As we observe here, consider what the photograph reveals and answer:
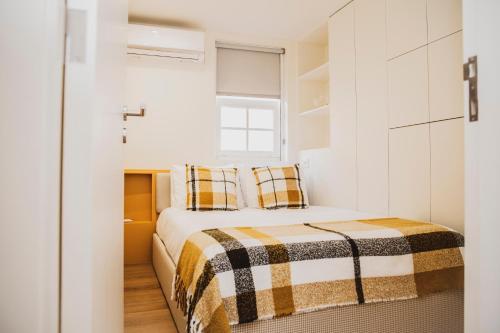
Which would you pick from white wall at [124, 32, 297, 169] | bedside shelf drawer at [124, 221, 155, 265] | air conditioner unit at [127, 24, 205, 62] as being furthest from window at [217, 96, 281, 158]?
bedside shelf drawer at [124, 221, 155, 265]

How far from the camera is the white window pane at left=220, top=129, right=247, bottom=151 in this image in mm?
3551

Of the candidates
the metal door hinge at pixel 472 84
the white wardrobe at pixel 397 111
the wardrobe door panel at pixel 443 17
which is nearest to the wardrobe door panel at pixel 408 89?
the white wardrobe at pixel 397 111

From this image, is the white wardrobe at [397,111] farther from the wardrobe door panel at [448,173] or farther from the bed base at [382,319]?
the bed base at [382,319]

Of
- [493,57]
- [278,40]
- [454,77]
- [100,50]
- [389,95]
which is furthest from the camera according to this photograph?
[278,40]

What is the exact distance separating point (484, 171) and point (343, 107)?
7.46ft

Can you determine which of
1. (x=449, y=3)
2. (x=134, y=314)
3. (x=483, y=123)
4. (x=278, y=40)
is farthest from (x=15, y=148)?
(x=278, y=40)

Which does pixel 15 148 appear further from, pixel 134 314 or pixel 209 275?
pixel 134 314

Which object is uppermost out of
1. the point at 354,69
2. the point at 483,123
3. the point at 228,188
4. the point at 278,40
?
the point at 278,40

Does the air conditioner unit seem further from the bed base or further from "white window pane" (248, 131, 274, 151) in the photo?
the bed base

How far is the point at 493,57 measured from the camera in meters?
0.71

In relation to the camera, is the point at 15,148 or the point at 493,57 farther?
the point at 493,57

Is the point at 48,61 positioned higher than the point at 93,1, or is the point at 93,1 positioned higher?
the point at 93,1

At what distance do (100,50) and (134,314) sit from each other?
1.80m

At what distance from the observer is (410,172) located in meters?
2.21
